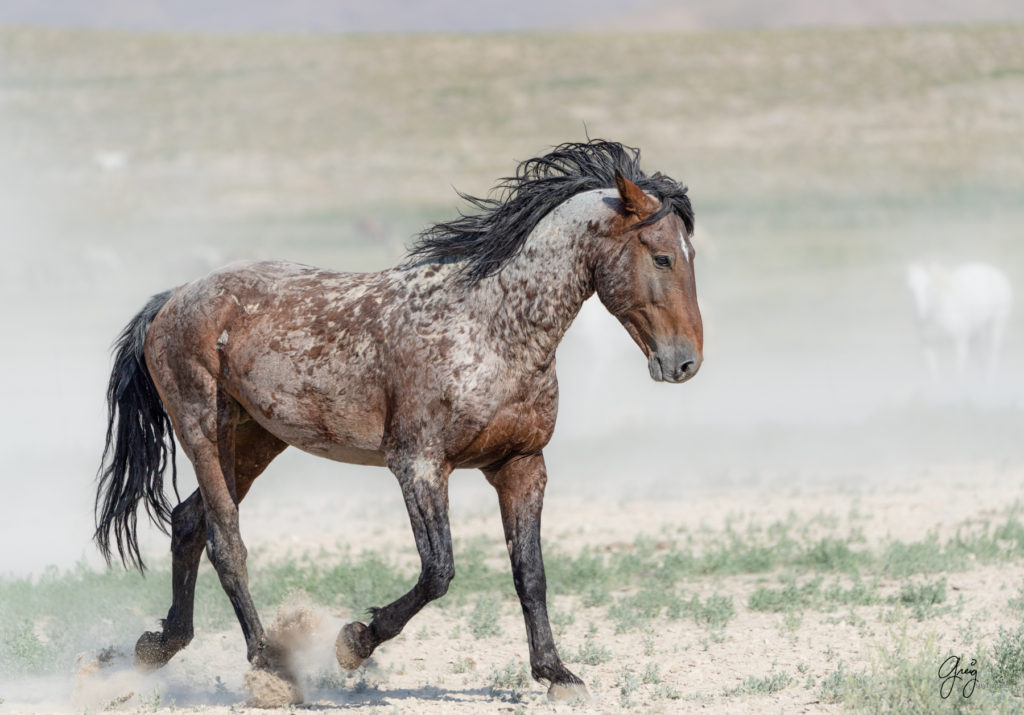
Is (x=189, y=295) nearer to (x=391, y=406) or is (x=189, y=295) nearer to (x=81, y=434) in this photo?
(x=391, y=406)

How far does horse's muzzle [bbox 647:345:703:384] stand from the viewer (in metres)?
4.72

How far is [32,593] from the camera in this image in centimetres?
708

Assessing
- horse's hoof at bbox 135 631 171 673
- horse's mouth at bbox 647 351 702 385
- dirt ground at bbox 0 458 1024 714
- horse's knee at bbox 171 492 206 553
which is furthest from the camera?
horse's knee at bbox 171 492 206 553

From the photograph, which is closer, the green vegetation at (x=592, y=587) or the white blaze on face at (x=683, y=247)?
the white blaze on face at (x=683, y=247)

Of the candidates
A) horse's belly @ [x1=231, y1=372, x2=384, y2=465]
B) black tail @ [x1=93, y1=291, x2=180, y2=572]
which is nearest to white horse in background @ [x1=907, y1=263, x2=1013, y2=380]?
black tail @ [x1=93, y1=291, x2=180, y2=572]

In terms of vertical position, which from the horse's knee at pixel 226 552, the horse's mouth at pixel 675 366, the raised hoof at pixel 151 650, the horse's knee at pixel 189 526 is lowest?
the raised hoof at pixel 151 650

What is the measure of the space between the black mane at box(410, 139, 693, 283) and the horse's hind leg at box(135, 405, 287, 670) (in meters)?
1.20

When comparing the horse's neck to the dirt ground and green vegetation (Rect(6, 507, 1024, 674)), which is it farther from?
green vegetation (Rect(6, 507, 1024, 674))

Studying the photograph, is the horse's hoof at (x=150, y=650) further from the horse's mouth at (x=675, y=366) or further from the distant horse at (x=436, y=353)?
the horse's mouth at (x=675, y=366)

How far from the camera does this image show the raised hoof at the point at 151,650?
5.68m

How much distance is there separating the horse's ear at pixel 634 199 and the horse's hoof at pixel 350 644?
1876mm
